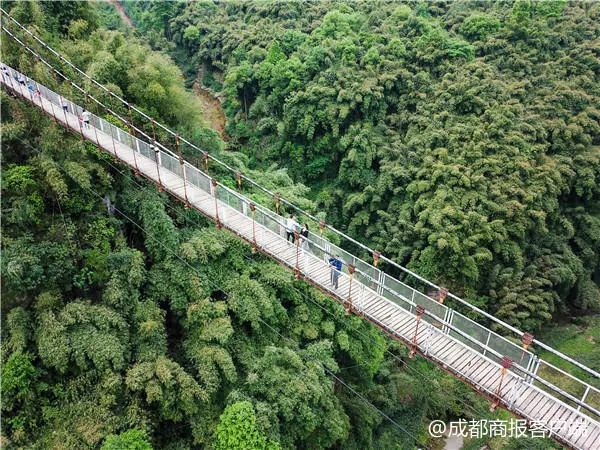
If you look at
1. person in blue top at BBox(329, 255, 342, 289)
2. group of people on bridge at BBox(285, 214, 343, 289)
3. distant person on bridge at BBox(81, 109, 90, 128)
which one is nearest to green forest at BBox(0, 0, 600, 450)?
distant person on bridge at BBox(81, 109, 90, 128)

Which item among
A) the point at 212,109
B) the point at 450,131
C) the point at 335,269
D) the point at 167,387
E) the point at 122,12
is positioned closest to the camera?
the point at 335,269

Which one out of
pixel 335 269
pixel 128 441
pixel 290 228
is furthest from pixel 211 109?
pixel 128 441

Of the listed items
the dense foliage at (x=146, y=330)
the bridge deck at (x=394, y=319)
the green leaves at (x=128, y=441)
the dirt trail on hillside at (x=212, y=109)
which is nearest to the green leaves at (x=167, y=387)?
the dense foliage at (x=146, y=330)

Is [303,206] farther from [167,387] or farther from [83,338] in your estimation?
[83,338]

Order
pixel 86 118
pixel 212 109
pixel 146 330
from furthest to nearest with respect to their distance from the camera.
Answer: pixel 212 109 → pixel 86 118 → pixel 146 330

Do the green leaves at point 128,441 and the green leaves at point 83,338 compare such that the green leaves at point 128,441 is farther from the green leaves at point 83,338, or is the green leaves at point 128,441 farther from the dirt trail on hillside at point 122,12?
the dirt trail on hillside at point 122,12

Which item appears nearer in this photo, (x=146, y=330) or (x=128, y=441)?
(x=128, y=441)

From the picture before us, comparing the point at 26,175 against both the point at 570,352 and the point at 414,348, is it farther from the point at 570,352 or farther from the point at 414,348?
the point at 570,352
